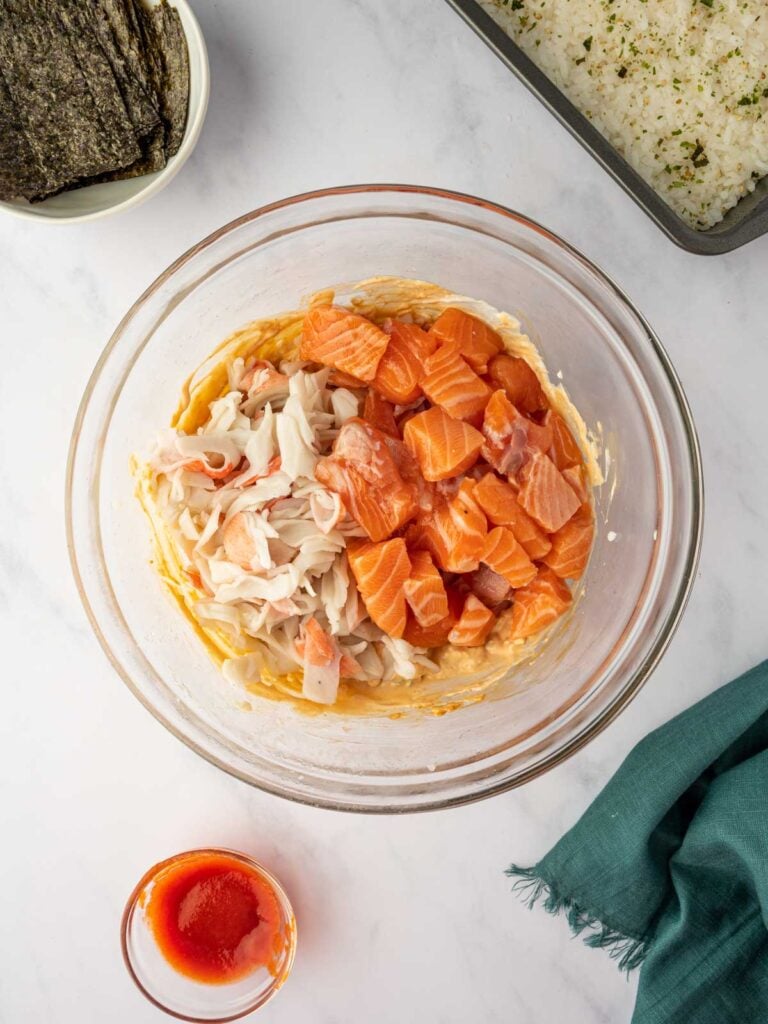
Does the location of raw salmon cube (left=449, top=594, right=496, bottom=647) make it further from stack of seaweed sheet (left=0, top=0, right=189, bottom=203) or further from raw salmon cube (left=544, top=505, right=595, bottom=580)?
stack of seaweed sheet (left=0, top=0, right=189, bottom=203)

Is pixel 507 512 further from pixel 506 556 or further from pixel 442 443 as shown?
pixel 442 443

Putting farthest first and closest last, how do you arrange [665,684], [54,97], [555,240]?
[665,684], [54,97], [555,240]

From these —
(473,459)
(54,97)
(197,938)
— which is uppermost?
(54,97)

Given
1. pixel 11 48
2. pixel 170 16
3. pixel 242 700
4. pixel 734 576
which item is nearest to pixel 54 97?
pixel 11 48

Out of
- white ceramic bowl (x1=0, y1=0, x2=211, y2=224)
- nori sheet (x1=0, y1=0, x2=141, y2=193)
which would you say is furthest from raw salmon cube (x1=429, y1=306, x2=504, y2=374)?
nori sheet (x1=0, y1=0, x2=141, y2=193)

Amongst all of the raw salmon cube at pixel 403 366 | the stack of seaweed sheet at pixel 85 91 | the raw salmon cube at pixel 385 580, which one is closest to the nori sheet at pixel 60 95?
the stack of seaweed sheet at pixel 85 91

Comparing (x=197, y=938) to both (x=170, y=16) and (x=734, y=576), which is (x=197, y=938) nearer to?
(x=734, y=576)
